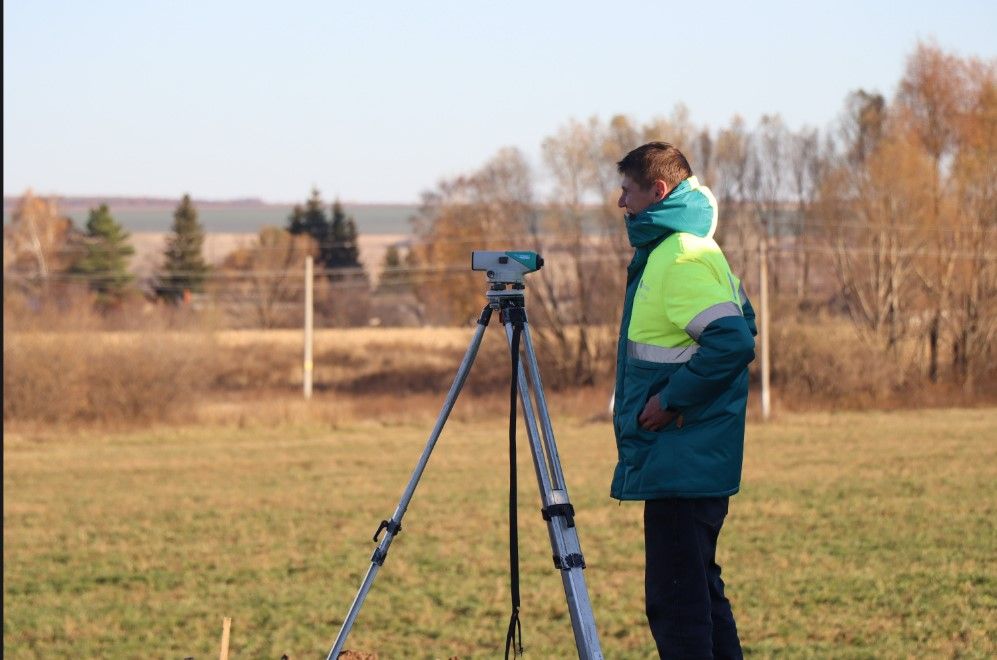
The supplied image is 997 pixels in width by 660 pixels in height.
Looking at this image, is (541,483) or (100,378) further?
(100,378)

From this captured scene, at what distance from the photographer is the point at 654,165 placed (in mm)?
3973

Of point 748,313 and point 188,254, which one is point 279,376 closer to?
point 188,254

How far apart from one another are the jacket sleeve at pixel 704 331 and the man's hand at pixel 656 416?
0.03 meters

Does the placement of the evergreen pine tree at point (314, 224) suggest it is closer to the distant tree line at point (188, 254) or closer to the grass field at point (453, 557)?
the distant tree line at point (188, 254)

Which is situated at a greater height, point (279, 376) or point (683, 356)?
point (683, 356)

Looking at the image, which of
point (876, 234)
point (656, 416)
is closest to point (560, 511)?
point (656, 416)

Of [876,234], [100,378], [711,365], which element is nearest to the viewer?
[711,365]

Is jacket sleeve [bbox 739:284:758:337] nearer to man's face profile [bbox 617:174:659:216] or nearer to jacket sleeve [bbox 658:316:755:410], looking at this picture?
jacket sleeve [bbox 658:316:755:410]

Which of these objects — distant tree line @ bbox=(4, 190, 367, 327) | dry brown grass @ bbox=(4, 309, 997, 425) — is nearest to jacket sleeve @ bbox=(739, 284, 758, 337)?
dry brown grass @ bbox=(4, 309, 997, 425)

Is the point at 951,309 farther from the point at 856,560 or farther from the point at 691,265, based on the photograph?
the point at 691,265

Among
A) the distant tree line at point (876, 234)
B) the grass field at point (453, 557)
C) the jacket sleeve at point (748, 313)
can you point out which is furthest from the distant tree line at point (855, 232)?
the jacket sleeve at point (748, 313)

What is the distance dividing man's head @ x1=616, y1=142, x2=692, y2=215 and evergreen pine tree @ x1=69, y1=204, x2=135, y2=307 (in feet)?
230

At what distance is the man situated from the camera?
12.8 ft

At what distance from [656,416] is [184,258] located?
246 ft
